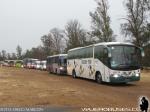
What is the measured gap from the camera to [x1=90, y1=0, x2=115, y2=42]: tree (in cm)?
7094

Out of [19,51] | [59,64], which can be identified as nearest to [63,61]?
[59,64]

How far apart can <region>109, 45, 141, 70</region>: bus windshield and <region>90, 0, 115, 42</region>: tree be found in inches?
1632

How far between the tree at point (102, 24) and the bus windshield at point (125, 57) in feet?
136

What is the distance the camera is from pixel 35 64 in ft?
317

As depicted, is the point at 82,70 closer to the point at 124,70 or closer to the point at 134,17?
the point at 124,70

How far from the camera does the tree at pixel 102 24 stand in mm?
70938

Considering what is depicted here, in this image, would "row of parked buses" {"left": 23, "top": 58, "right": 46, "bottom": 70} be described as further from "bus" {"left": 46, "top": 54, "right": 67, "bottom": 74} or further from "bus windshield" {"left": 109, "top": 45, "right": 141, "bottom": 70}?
"bus windshield" {"left": 109, "top": 45, "right": 141, "bottom": 70}

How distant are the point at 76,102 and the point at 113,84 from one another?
13316 mm

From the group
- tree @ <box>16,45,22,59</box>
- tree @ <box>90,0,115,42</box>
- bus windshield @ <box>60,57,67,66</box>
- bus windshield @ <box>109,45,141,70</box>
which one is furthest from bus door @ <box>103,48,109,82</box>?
tree @ <box>16,45,22,59</box>

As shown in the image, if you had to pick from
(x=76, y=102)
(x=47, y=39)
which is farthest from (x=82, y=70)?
(x=47, y=39)

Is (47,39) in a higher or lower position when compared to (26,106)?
higher

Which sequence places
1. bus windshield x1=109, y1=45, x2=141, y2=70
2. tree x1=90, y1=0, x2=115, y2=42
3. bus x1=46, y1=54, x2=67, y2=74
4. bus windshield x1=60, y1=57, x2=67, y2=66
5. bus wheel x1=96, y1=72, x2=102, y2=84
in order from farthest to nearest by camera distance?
tree x1=90, y1=0, x2=115, y2=42 < bus x1=46, y1=54, x2=67, y2=74 < bus windshield x1=60, y1=57, x2=67, y2=66 < bus wheel x1=96, y1=72, x2=102, y2=84 < bus windshield x1=109, y1=45, x2=141, y2=70

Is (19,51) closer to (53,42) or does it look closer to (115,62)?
(53,42)

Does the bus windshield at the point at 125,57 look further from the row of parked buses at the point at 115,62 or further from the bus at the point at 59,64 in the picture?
the bus at the point at 59,64
